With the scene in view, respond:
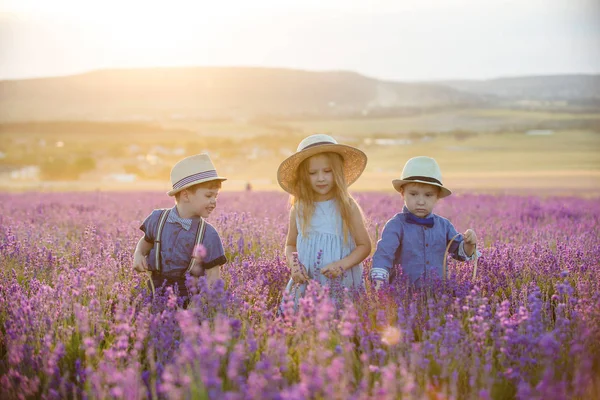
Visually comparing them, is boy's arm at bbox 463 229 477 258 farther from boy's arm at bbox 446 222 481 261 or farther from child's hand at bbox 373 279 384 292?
child's hand at bbox 373 279 384 292

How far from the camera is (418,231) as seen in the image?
3.98 metres

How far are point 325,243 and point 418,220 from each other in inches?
25.4

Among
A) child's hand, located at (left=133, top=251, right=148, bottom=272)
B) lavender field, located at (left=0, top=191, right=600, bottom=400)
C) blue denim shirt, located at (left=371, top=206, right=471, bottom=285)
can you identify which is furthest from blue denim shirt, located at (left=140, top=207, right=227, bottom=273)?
blue denim shirt, located at (left=371, top=206, right=471, bottom=285)

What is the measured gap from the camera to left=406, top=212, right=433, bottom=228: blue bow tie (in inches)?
156

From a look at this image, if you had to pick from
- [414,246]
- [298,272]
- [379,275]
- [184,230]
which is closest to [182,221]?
[184,230]

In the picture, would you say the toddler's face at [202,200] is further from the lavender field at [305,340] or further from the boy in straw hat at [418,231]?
the boy in straw hat at [418,231]

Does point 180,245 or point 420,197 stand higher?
point 420,197

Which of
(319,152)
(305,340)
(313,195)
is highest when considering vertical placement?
(319,152)

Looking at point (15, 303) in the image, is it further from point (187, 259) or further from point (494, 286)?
point (494, 286)

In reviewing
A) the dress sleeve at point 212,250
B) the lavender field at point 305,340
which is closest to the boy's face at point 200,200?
the dress sleeve at point 212,250

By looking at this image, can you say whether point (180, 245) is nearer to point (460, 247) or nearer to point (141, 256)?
point (141, 256)

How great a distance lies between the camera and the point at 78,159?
38250 mm

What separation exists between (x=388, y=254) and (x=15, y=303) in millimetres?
2205

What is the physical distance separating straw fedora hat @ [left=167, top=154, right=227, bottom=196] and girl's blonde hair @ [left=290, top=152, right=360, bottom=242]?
0.61 m
